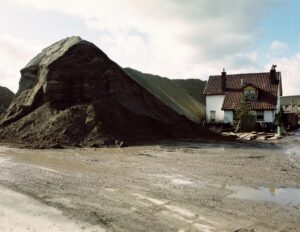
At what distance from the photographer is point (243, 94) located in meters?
39.8

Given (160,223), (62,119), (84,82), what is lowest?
(160,223)

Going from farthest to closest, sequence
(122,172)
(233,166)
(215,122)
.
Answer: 1. (215,122)
2. (233,166)
3. (122,172)

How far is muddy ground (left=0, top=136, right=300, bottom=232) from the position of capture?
7320 mm

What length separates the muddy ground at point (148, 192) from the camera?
7320 millimetres

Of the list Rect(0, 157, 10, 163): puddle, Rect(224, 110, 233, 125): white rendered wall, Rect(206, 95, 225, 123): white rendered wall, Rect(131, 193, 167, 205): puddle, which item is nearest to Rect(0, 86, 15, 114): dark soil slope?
Rect(206, 95, 225, 123): white rendered wall

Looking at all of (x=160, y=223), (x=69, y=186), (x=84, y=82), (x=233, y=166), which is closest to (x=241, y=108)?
(x=84, y=82)

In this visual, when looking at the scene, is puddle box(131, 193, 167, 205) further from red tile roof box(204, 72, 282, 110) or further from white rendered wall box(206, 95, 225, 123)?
white rendered wall box(206, 95, 225, 123)

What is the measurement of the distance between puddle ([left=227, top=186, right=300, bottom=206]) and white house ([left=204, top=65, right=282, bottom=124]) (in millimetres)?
28772

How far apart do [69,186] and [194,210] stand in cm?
394

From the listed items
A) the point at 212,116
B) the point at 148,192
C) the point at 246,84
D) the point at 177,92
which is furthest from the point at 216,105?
the point at 148,192

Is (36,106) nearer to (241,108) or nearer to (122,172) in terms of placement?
(122,172)

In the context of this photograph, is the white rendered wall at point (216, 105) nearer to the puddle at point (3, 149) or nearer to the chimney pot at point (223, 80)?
the chimney pot at point (223, 80)

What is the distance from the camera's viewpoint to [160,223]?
285 inches

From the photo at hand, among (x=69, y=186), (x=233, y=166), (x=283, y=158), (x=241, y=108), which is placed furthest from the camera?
(x=241, y=108)
